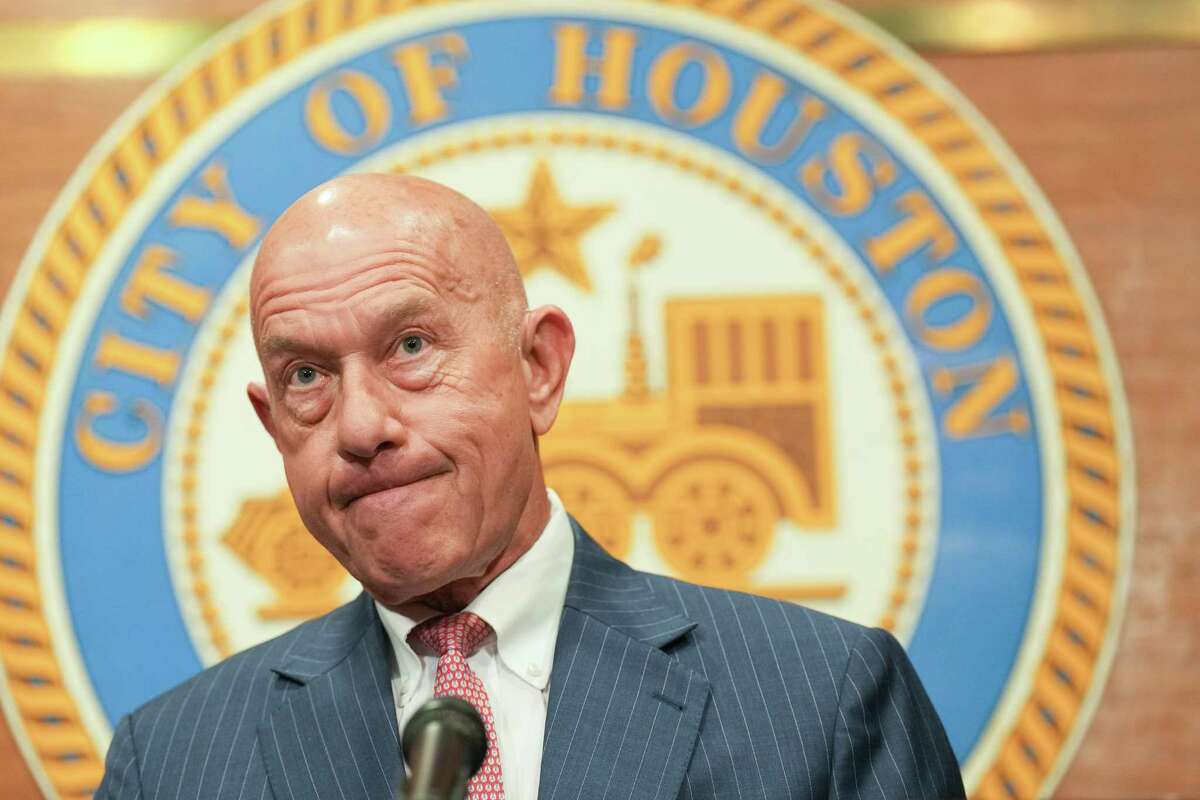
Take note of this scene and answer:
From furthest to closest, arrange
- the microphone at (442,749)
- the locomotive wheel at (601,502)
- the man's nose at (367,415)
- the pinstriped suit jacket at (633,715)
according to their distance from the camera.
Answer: the locomotive wheel at (601,502) → the pinstriped suit jacket at (633,715) → the man's nose at (367,415) → the microphone at (442,749)

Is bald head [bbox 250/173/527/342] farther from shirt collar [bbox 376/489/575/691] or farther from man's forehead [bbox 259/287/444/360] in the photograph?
shirt collar [bbox 376/489/575/691]

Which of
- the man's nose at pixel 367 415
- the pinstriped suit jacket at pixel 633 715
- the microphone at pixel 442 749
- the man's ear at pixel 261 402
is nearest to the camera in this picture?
the microphone at pixel 442 749

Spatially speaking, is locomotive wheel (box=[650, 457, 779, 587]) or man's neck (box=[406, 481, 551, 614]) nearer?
man's neck (box=[406, 481, 551, 614])

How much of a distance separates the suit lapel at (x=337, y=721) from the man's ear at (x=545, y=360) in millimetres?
334

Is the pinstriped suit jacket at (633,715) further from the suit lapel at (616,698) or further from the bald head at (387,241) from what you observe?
the bald head at (387,241)

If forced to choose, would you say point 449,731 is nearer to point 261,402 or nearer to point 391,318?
point 391,318

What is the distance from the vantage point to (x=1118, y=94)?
303 centimetres

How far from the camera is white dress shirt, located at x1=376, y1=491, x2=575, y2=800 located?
68.4 inches

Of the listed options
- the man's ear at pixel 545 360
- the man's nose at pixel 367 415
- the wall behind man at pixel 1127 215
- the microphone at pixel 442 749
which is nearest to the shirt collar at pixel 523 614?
the man's ear at pixel 545 360

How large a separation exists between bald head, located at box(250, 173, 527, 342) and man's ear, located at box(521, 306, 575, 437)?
3 cm

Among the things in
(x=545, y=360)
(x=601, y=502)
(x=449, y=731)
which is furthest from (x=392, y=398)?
(x=601, y=502)

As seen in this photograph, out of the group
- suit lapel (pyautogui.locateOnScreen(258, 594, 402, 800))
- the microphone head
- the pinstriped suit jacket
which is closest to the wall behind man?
the pinstriped suit jacket

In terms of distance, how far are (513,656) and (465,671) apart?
0.26ft

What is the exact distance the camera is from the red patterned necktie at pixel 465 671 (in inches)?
64.9
